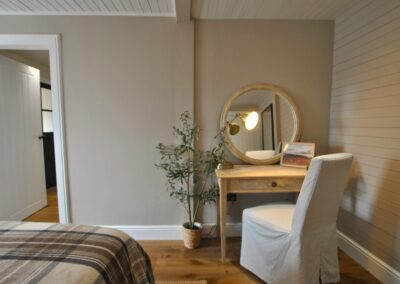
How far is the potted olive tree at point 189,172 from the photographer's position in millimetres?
2211

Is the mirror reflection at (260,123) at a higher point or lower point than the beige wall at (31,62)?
lower

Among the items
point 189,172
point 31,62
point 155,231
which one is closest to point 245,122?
point 189,172

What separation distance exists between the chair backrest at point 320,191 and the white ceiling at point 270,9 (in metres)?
1.31

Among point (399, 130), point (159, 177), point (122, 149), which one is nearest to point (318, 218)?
point (399, 130)

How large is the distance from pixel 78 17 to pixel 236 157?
1.96m

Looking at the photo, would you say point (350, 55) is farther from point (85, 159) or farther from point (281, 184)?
point (85, 159)

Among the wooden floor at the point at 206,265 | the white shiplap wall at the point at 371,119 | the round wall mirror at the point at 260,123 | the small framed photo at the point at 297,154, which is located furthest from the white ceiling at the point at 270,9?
the wooden floor at the point at 206,265

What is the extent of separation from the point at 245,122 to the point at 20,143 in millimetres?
2617

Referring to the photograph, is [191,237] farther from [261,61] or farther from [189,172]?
[261,61]

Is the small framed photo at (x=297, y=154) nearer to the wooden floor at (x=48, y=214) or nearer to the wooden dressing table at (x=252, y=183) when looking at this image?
the wooden dressing table at (x=252, y=183)

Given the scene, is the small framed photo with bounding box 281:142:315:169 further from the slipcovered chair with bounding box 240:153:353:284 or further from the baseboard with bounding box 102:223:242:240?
the baseboard with bounding box 102:223:242:240

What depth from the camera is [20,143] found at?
285 cm

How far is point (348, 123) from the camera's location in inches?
82.6

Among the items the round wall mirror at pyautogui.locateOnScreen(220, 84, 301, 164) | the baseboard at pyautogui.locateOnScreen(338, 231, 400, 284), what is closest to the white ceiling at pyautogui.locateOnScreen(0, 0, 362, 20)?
the round wall mirror at pyautogui.locateOnScreen(220, 84, 301, 164)
